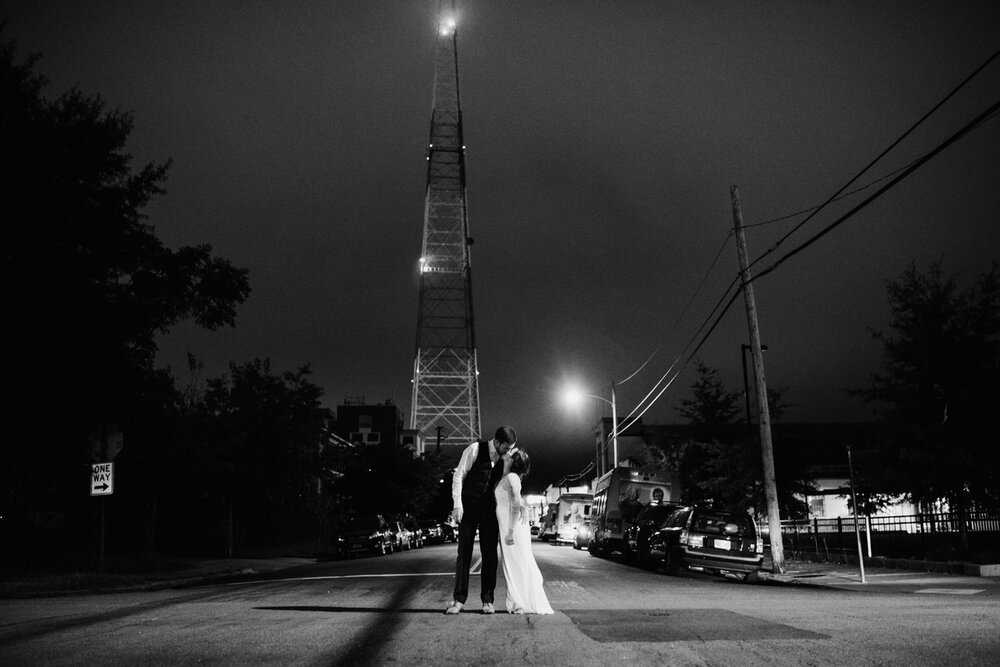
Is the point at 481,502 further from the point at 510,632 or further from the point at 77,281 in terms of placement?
the point at 77,281

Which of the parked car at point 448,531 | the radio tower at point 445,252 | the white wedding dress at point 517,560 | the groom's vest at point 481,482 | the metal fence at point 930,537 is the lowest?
the parked car at point 448,531

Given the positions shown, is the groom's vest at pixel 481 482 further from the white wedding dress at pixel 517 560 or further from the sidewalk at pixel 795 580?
the sidewalk at pixel 795 580

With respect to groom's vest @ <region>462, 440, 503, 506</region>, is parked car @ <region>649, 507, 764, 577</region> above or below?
below

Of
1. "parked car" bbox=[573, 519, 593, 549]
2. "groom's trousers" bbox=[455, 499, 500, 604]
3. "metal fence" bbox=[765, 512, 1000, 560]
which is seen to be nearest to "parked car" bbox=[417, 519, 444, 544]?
"parked car" bbox=[573, 519, 593, 549]

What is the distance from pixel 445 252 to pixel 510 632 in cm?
5774

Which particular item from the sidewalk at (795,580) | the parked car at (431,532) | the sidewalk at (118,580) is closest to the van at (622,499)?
the sidewalk at (795,580)

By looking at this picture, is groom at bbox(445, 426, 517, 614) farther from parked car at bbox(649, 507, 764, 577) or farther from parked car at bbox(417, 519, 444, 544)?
parked car at bbox(417, 519, 444, 544)

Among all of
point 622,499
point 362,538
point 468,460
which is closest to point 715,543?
point 622,499

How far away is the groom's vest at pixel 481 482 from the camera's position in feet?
27.9

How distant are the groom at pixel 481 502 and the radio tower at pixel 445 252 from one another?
5515 cm

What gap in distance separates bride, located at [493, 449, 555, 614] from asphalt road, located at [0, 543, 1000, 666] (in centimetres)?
24

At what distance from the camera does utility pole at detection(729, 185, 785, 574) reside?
1902cm

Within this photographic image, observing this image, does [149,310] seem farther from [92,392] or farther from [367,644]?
[367,644]

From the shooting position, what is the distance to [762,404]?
20.1m
